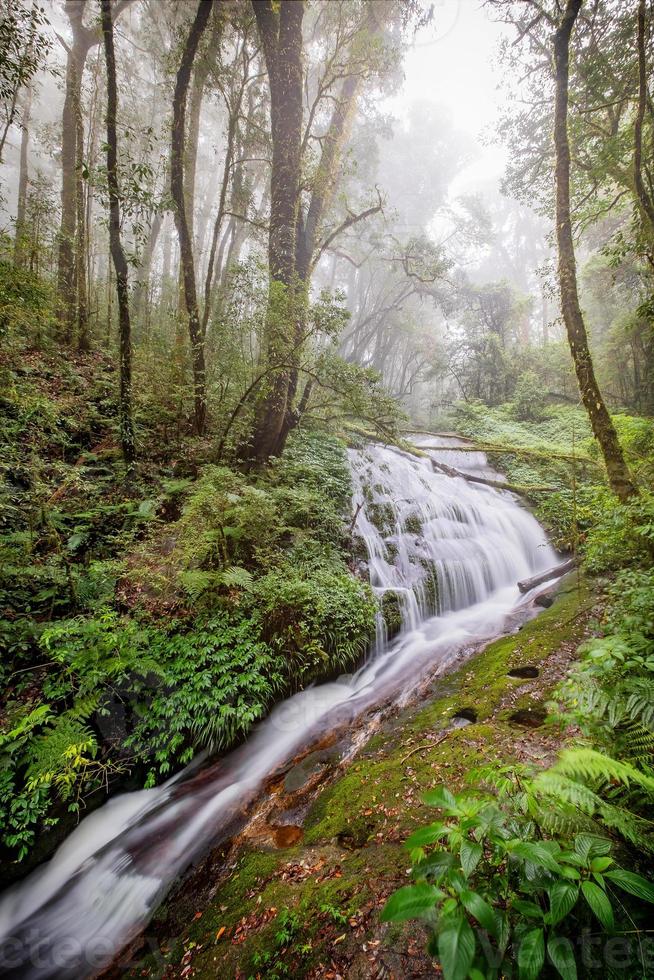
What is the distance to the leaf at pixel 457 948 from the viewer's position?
1173 millimetres

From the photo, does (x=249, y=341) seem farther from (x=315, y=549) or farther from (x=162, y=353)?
(x=315, y=549)

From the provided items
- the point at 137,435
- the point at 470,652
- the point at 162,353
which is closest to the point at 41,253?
the point at 162,353

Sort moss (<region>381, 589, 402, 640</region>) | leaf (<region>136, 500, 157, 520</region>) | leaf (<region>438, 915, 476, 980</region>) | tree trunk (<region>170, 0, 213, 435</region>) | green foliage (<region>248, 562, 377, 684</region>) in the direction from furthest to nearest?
moss (<region>381, 589, 402, 640</region>) < tree trunk (<region>170, 0, 213, 435</region>) < leaf (<region>136, 500, 157, 520</region>) < green foliage (<region>248, 562, 377, 684</region>) < leaf (<region>438, 915, 476, 980</region>)

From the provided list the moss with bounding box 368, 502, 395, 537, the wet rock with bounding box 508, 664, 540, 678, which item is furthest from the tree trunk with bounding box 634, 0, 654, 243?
the wet rock with bounding box 508, 664, 540, 678

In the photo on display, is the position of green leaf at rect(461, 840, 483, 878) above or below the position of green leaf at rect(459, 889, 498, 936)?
above

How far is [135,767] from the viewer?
12.8 ft

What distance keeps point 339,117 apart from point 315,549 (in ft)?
43.4

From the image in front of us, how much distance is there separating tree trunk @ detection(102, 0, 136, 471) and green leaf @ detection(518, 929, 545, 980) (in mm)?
6343

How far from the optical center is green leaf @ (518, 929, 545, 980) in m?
1.28

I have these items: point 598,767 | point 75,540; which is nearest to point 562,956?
point 598,767

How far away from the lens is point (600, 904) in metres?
1.26

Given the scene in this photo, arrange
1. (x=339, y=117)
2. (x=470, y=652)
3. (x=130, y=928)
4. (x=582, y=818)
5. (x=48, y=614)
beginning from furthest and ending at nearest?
(x=339, y=117)
(x=470, y=652)
(x=48, y=614)
(x=130, y=928)
(x=582, y=818)

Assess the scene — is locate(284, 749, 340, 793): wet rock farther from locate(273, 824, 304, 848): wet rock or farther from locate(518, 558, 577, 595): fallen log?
locate(518, 558, 577, 595): fallen log

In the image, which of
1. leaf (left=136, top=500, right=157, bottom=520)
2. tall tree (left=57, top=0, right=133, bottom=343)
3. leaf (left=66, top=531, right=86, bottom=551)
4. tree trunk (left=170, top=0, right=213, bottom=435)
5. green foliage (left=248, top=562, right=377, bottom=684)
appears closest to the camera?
leaf (left=66, top=531, right=86, bottom=551)
